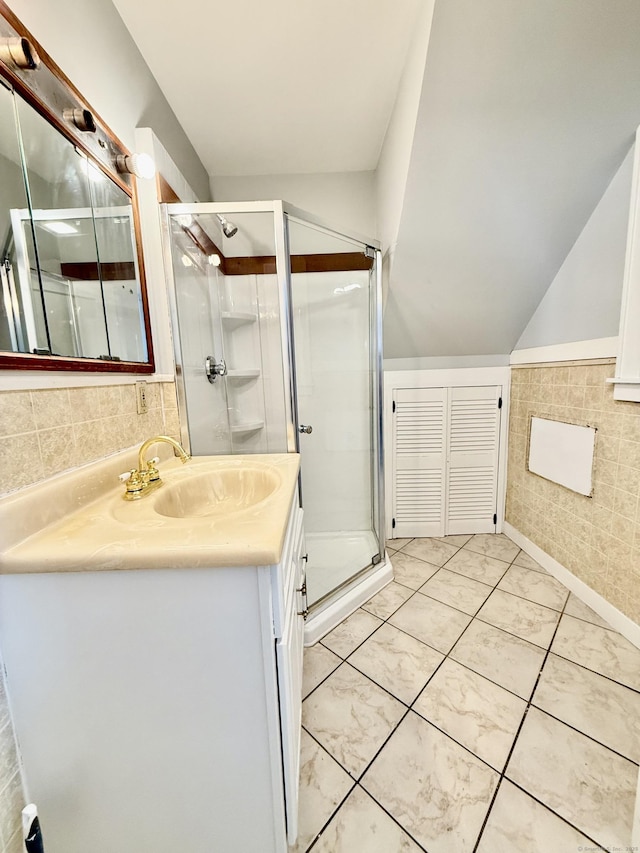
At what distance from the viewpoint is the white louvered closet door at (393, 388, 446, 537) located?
2.25 m

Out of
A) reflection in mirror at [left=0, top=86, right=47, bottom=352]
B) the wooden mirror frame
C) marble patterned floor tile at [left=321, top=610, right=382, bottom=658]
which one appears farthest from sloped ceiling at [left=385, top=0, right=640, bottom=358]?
marble patterned floor tile at [left=321, top=610, right=382, bottom=658]

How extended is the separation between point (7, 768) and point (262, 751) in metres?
0.52

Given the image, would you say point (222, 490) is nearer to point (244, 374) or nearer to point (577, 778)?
point (244, 374)

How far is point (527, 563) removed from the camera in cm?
201

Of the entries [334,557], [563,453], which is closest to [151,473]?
[334,557]

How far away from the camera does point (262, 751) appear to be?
67 centimetres

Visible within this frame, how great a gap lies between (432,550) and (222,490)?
5.44 feet

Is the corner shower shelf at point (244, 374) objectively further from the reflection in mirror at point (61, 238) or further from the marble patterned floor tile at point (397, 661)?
the marble patterned floor tile at point (397, 661)

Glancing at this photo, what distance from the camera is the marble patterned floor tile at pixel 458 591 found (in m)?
1.67

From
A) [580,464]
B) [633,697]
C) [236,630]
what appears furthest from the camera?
[580,464]

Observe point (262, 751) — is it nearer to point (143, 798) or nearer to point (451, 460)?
point (143, 798)

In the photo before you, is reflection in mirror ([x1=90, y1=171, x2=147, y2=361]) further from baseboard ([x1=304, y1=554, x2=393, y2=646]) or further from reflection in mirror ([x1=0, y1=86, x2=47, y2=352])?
baseboard ([x1=304, y1=554, x2=393, y2=646])

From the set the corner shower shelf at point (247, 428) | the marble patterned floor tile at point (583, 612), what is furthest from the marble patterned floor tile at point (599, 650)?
the corner shower shelf at point (247, 428)

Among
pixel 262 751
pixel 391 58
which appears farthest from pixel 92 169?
pixel 262 751
